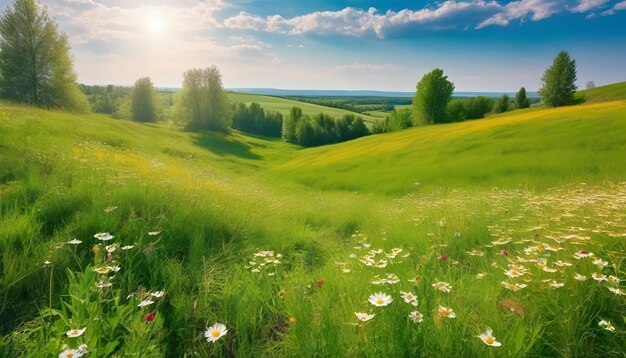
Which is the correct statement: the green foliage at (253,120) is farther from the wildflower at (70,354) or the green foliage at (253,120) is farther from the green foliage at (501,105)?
the wildflower at (70,354)

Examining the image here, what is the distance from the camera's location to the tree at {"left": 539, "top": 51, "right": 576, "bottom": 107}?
62625mm

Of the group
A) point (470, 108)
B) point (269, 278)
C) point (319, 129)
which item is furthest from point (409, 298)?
point (470, 108)

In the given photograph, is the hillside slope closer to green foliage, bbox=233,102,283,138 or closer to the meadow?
the meadow

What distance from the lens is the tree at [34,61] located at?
36500 mm

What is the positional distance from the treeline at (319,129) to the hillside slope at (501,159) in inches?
2075

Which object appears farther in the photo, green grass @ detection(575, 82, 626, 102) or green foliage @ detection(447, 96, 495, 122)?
green foliage @ detection(447, 96, 495, 122)

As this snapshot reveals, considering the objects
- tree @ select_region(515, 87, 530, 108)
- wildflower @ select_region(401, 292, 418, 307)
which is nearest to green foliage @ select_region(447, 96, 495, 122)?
tree @ select_region(515, 87, 530, 108)

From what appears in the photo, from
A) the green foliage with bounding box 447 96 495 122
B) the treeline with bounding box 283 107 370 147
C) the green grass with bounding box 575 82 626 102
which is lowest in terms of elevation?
the treeline with bounding box 283 107 370 147

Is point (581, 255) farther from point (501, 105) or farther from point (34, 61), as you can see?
point (501, 105)

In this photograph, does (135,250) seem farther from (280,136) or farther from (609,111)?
(280,136)

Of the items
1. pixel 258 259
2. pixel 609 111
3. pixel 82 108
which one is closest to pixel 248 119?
pixel 82 108

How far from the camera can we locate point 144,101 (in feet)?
234

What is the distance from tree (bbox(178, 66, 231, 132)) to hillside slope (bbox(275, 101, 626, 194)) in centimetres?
3485

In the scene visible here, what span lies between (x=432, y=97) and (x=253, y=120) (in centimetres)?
6004
